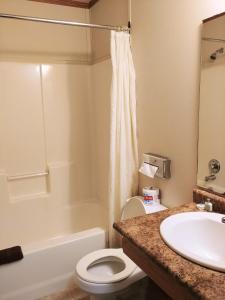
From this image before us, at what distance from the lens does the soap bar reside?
171 centimetres

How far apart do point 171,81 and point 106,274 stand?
1.34m

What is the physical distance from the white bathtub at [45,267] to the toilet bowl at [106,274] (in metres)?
0.23

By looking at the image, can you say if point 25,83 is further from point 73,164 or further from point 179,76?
point 179,76

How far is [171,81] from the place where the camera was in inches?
65.8

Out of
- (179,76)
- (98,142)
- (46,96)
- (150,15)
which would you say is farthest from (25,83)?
(179,76)

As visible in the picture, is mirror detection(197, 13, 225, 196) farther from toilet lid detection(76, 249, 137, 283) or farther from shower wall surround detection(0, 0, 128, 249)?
shower wall surround detection(0, 0, 128, 249)

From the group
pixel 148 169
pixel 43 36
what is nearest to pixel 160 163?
pixel 148 169

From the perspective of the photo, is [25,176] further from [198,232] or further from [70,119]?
[198,232]

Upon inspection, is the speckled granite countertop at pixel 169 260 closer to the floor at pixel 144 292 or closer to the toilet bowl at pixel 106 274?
the toilet bowl at pixel 106 274

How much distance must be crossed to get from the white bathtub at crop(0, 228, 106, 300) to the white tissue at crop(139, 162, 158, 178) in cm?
60

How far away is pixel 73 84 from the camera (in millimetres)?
2703

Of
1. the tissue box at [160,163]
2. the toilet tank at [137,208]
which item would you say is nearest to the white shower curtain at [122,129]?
the toilet tank at [137,208]

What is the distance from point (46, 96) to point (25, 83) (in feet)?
→ 0.74

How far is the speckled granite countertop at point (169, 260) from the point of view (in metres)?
0.79
